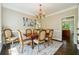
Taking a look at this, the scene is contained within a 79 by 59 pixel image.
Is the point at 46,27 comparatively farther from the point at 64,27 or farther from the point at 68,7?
the point at 68,7

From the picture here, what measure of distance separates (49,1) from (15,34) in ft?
2.49

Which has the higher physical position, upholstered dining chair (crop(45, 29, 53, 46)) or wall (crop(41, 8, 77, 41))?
wall (crop(41, 8, 77, 41))

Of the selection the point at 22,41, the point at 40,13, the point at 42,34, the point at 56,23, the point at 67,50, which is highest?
the point at 40,13

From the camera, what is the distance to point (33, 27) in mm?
1666

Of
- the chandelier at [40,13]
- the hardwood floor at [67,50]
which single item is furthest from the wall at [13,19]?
the hardwood floor at [67,50]

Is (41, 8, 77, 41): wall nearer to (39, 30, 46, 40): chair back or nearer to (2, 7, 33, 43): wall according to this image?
(39, 30, 46, 40): chair back

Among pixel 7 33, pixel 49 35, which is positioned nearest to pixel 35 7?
pixel 49 35

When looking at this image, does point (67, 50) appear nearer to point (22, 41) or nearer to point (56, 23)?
point (56, 23)

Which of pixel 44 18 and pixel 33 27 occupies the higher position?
pixel 44 18

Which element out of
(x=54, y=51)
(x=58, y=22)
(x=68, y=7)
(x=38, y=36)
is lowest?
(x=54, y=51)

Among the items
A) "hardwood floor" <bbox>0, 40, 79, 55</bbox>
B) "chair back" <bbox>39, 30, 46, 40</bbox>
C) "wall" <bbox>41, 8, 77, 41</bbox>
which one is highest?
"wall" <bbox>41, 8, 77, 41</bbox>

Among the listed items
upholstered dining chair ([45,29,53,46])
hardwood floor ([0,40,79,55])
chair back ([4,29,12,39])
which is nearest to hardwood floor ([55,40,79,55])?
hardwood floor ([0,40,79,55])

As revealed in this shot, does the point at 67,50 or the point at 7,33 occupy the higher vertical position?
the point at 7,33

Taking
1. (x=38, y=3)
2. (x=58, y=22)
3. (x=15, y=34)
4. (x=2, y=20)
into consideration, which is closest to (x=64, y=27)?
(x=58, y=22)
